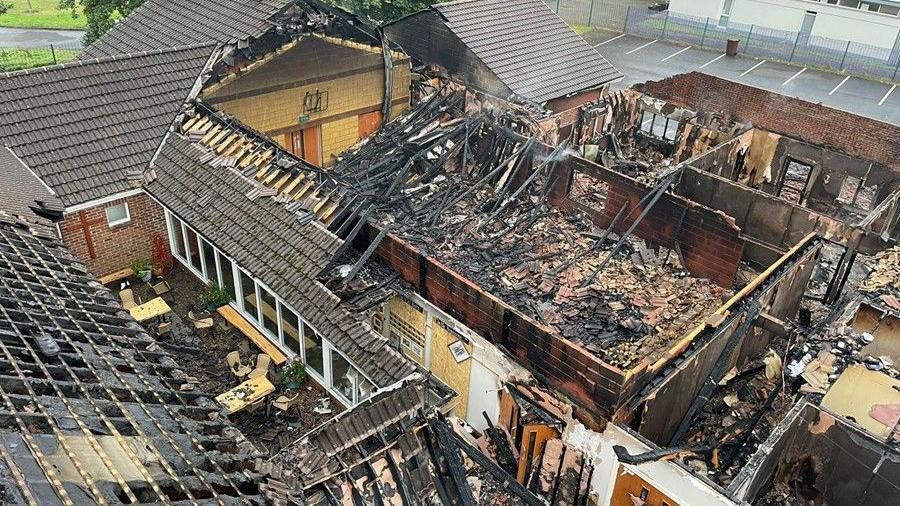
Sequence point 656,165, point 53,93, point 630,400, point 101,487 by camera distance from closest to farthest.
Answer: point 101,487
point 630,400
point 53,93
point 656,165

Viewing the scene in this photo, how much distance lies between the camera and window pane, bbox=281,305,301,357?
495 inches

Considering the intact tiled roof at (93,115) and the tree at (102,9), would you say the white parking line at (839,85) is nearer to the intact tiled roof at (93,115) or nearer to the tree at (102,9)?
the intact tiled roof at (93,115)

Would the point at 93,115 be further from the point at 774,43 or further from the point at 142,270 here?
the point at 774,43

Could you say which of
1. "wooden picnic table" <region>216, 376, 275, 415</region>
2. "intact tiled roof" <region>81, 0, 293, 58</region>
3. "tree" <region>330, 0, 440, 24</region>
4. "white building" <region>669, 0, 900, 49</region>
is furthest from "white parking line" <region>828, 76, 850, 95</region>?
"wooden picnic table" <region>216, 376, 275, 415</region>

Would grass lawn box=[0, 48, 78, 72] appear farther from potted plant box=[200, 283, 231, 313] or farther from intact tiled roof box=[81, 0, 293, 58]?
potted plant box=[200, 283, 231, 313]

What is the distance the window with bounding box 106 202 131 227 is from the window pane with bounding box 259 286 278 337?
13.8 feet

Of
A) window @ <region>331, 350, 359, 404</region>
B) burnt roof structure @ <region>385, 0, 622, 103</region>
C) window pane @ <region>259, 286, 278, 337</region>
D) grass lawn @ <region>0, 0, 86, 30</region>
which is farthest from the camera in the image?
grass lawn @ <region>0, 0, 86, 30</region>

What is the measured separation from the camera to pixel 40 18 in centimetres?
3709

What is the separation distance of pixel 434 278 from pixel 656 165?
34.7 ft

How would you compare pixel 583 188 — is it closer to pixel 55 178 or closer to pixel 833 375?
pixel 833 375

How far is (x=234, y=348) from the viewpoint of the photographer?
1362cm

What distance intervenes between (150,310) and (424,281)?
638 cm

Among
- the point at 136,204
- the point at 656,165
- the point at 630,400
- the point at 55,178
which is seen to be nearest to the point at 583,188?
the point at 656,165

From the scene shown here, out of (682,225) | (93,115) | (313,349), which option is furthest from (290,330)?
(682,225)
